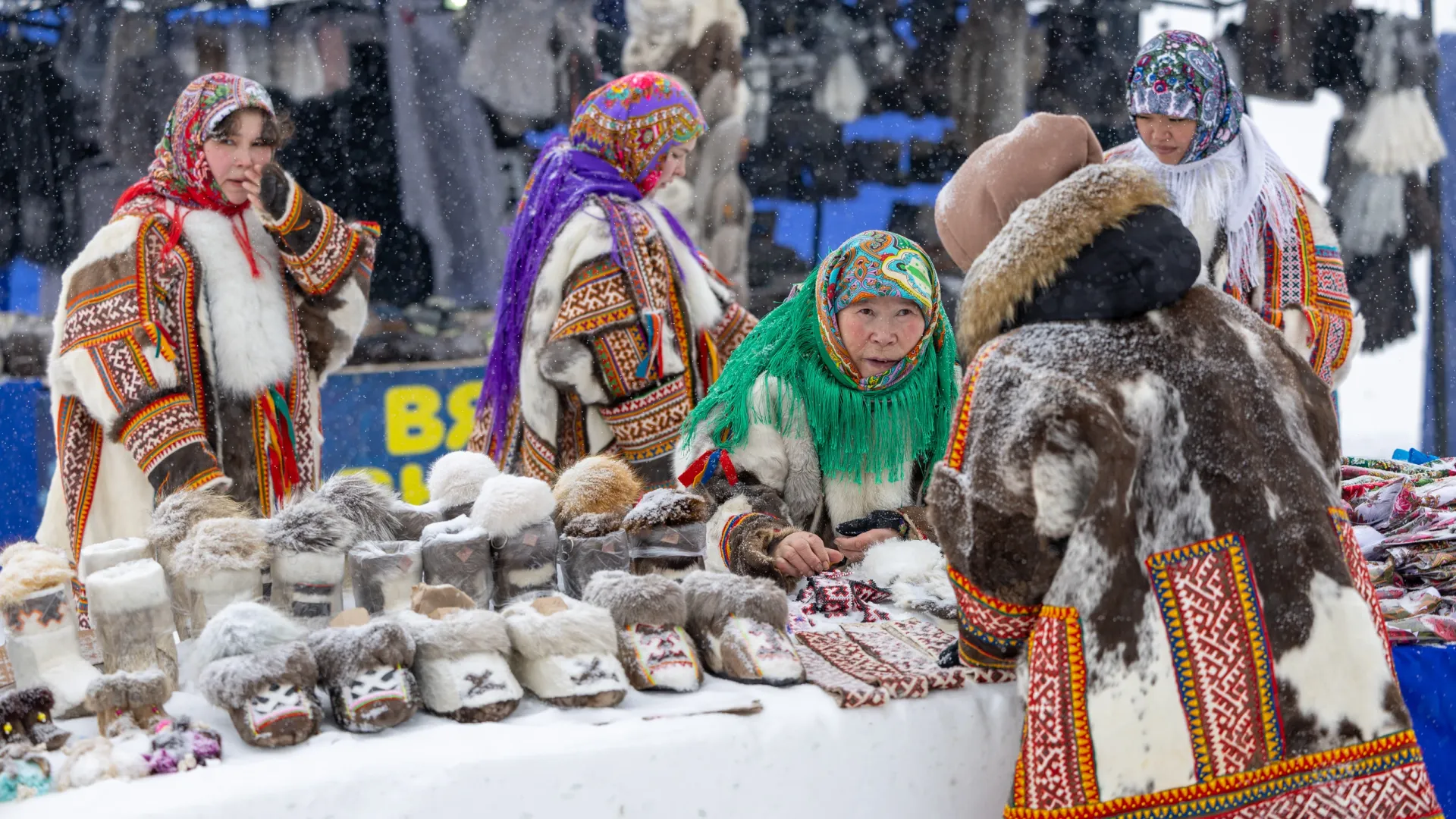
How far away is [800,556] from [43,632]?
1.13m

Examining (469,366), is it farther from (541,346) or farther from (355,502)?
(355,502)

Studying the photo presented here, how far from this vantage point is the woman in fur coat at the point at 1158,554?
1.48m

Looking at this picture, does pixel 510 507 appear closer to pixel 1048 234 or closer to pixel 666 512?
pixel 666 512

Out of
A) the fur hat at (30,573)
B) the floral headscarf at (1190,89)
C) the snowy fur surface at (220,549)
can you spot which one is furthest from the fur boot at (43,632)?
the floral headscarf at (1190,89)

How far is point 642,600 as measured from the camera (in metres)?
1.71

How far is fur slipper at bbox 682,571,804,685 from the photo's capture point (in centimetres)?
171

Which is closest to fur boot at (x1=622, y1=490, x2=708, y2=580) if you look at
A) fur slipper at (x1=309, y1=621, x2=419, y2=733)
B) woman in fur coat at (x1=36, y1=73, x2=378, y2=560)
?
fur slipper at (x1=309, y1=621, x2=419, y2=733)

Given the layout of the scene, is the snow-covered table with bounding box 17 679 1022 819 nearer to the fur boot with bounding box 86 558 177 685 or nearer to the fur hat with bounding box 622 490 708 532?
the fur boot with bounding box 86 558 177 685

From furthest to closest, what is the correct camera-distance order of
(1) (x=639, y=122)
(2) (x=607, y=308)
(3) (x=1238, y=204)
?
1. (1) (x=639, y=122)
2. (2) (x=607, y=308)
3. (3) (x=1238, y=204)

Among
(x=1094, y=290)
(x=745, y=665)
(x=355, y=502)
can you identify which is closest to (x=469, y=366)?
(x=355, y=502)

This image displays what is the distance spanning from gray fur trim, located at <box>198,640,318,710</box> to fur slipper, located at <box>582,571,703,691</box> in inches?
15.7

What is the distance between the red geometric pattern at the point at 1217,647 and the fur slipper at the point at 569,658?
2.24 feet

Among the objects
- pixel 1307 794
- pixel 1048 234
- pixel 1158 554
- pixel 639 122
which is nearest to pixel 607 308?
pixel 639 122

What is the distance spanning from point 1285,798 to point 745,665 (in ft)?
2.24
